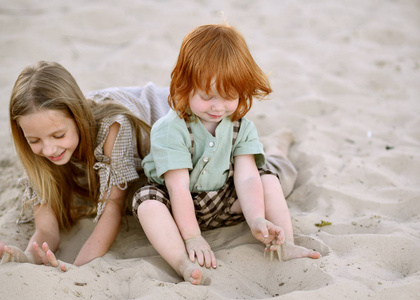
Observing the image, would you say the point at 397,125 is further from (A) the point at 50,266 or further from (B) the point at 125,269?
(A) the point at 50,266

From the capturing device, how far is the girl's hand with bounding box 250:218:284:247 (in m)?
1.88

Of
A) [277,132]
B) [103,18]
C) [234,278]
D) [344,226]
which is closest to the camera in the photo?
[234,278]

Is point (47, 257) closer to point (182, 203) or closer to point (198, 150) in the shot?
point (182, 203)

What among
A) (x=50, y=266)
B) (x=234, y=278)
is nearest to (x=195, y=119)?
(x=234, y=278)

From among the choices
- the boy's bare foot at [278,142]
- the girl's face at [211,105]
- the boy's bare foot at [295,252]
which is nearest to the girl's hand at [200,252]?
the boy's bare foot at [295,252]

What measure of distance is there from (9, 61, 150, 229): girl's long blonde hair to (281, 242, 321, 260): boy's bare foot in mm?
1019

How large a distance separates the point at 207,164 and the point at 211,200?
0.19 m

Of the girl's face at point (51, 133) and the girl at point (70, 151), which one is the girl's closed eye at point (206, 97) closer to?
the girl at point (70, 151)

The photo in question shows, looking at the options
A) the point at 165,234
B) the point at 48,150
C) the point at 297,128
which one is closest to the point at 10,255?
the point at 48,150

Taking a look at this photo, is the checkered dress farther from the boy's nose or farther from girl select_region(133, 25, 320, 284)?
the boy's nose

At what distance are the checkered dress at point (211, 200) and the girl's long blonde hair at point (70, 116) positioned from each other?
409mm

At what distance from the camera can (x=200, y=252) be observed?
76.0 inches

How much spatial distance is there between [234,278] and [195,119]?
731mm

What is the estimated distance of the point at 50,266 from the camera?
1884 mm
